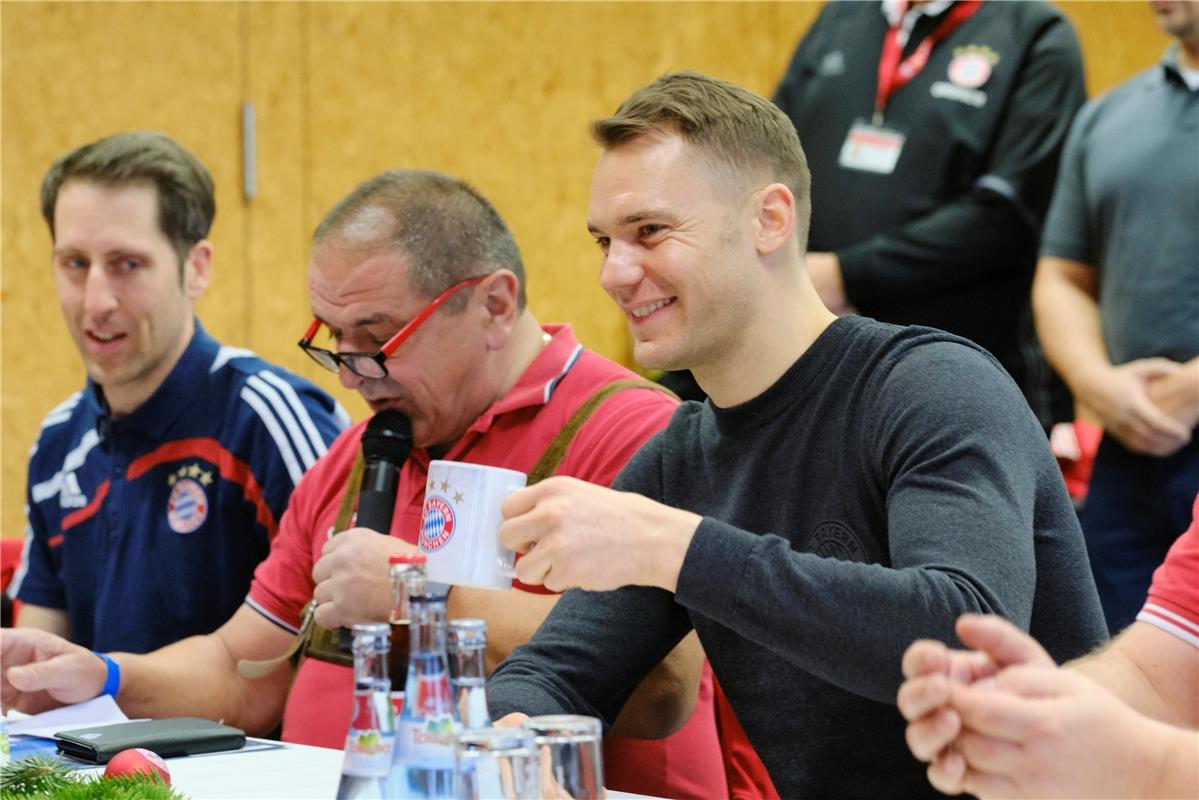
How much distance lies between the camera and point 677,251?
1854 mm

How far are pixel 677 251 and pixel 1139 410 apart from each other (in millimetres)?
1339

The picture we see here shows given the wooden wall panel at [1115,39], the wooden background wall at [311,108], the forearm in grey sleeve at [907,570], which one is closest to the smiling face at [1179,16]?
the forearm in grey sleeve at [907,570]

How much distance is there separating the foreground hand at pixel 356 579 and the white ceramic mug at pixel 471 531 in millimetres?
540

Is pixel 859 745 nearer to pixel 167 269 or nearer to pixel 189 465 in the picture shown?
pixel 189 465

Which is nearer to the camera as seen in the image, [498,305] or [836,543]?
[836,543]

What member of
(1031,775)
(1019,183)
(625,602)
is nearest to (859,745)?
(625,602)

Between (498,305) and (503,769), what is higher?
(498,305)

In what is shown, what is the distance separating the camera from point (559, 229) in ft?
16.6

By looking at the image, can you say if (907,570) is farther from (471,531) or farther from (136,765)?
(136,765)

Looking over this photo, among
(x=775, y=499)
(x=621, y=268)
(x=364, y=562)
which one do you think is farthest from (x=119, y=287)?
(x=775, y=499)

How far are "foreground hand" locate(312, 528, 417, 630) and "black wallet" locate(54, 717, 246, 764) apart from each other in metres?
0.24

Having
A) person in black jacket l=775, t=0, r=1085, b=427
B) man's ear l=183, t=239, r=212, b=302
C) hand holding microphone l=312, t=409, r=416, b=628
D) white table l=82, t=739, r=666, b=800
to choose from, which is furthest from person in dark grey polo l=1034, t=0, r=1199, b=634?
man's ear l=183, t=239, r=212, b=302

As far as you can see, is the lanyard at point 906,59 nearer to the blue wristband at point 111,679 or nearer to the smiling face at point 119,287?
the smiling face at point 119,287

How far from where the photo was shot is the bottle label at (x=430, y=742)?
3.97 feet
